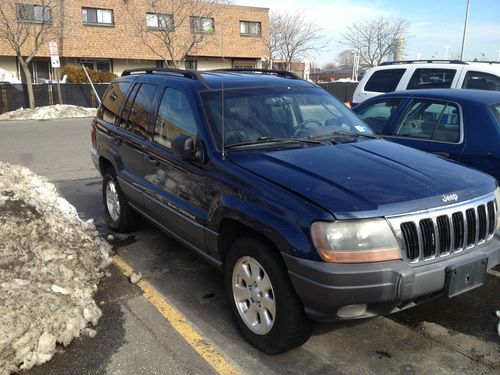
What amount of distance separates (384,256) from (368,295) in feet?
0.76

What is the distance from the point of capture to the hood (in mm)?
2688

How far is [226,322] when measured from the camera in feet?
11.7

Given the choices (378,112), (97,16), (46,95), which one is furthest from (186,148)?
(97,16)

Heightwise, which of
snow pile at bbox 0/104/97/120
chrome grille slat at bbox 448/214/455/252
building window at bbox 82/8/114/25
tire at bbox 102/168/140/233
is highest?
building window at bbox 82/8/114/25

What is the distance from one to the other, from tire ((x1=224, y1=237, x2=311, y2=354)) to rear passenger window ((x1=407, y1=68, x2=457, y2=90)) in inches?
282

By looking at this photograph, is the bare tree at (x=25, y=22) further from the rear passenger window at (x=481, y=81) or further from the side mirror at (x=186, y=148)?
the side mirror at (x=186, y=148)

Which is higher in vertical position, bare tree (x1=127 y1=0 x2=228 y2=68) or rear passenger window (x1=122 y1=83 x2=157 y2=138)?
bare tree (x1=127 y1=0 x2=228 y2=68)

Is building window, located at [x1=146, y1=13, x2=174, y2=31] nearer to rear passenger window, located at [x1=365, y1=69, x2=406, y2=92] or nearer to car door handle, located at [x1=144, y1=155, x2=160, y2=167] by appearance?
rear passenger window, located at [x1=365, y1=69, x2=406, y2=92]

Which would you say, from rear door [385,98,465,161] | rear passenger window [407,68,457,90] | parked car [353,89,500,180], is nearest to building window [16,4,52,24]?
rear passenger window [407,68,457,90]

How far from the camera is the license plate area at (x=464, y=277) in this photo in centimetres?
276

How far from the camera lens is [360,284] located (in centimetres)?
258

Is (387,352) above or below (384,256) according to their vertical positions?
below

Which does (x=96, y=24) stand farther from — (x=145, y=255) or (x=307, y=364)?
(x=307, y=364)

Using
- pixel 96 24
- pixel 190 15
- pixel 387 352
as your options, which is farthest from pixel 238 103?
pixel 96 24
